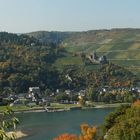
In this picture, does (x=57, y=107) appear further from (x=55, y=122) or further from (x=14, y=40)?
(x=14, y=40)

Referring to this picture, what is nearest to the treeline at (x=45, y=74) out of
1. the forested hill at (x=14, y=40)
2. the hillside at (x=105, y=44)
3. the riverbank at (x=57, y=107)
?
the hillside at (x=105, y=44)

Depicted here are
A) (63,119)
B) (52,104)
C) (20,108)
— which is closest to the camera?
(63,119)

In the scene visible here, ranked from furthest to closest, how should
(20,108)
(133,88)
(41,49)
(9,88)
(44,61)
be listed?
(41,49), (44,61), (133,88), (9,88), (20,108)

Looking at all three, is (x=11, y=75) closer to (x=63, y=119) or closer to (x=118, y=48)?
(x=63, y=119)

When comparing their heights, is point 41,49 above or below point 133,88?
above

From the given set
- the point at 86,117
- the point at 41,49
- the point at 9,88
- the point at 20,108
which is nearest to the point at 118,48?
the point at 41,49

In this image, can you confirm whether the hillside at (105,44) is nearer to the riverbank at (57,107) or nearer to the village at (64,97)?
the village at (64,97)

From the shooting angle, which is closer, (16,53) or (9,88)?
(9,88)
